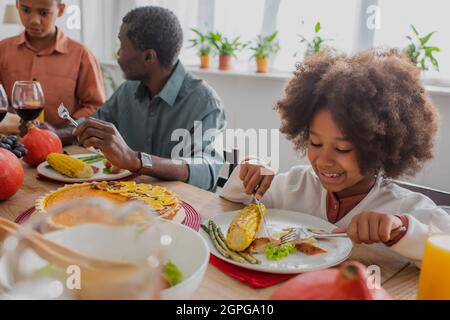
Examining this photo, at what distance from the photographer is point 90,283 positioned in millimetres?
471

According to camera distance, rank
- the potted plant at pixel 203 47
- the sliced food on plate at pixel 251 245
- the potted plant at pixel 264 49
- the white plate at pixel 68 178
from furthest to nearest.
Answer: the potted plant at pixel 203 47 < the potted plant at pixel 264 49 < the white plate at pixel 68 178 < the sliced food on plate at pixel 251 245

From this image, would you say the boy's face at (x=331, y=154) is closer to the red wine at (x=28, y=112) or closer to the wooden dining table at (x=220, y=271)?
the wooden dining table at (x=220, y=271)

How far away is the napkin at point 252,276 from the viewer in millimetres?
781

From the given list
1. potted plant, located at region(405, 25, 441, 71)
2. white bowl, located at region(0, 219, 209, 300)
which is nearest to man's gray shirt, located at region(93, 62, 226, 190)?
white bowl, located at region(0, 219, 209, 300)

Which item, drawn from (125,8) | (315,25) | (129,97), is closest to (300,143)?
(129,97)

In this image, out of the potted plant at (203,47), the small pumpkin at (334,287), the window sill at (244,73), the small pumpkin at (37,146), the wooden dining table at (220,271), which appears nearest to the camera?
the small pumpkin at (334,287)

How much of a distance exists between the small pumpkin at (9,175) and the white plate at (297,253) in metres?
0.54

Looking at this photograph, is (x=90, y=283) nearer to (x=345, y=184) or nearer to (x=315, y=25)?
(x=345, y=184)

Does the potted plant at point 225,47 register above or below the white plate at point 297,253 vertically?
above

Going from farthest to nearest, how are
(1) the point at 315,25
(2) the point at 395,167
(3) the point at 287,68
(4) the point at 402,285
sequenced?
(3) the point at 287,68 < (1) the point at 315,25 < (2) the point at 395,167 < (4) the point at 402,285

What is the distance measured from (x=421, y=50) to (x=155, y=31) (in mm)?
1632

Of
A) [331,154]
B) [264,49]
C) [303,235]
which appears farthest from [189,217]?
[264,49]

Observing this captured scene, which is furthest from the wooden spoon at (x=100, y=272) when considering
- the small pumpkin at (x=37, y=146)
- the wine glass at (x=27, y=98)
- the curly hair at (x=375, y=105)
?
the wine glass at (x=27, y=98)

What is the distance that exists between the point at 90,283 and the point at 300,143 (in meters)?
0.99
